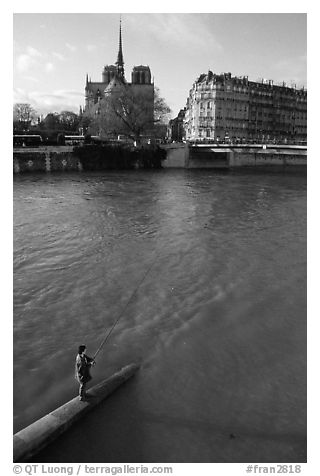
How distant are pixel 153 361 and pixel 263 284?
5.01m

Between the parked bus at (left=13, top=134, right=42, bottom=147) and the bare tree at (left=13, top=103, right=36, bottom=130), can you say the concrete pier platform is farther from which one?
the bare tree at (left=13, top=103, right=36, bottom=130)

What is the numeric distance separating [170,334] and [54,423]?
11.6ft

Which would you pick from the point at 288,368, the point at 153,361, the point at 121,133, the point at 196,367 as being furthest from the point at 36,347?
the point at 121,133

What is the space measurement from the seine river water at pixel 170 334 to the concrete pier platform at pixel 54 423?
0.46 feet

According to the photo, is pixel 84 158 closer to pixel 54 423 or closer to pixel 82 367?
pixel 82 367

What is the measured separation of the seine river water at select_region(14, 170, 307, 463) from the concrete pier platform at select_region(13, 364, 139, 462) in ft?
0.46

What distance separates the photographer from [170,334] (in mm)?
9047

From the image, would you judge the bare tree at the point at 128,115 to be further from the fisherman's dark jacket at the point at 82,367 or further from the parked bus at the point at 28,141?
the fisherman's dark jacket at the point at 82,367

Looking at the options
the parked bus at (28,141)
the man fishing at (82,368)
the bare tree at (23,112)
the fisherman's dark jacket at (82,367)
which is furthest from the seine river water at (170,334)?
the bare tree at (23,112)

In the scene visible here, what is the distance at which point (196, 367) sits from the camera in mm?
7859

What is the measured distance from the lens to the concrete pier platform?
5.56 meters

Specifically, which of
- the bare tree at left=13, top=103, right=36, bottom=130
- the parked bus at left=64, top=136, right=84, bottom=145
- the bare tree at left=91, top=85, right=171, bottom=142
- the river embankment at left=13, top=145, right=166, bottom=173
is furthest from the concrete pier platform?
the bare tree at left=13, top=103, right=36, bottom=130

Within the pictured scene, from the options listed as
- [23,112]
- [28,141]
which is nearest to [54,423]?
[28,141]
